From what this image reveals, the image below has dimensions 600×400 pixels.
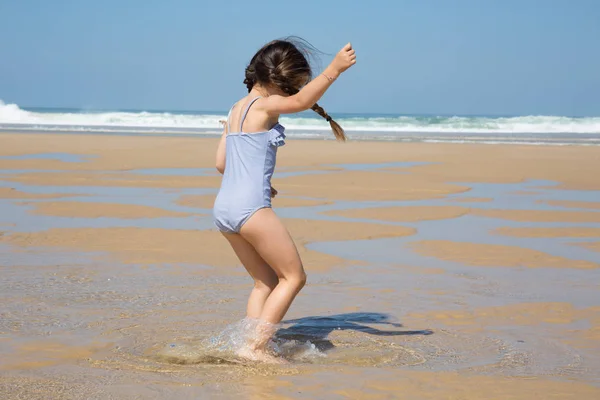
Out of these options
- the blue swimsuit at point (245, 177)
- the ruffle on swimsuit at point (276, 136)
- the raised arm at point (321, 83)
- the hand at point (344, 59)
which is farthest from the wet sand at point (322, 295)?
the hand at point (344, 59)

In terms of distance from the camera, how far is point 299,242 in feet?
24.5

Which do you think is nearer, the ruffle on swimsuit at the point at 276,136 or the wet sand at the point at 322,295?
the wet sand at the point at 322,295

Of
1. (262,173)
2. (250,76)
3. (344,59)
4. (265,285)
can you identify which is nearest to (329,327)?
(265,285)

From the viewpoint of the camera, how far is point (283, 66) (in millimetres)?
3928

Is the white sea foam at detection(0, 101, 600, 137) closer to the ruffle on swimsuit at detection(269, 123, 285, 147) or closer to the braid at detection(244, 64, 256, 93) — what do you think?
the braid at detection(244, 64, 256, 93)

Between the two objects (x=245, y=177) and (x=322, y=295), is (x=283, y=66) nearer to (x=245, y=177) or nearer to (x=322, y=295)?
(x=245, y=177)

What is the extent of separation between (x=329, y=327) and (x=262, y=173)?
4.11 feet

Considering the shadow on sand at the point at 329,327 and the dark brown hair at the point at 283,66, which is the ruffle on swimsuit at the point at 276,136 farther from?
the shadow on sand at the point at 329,327

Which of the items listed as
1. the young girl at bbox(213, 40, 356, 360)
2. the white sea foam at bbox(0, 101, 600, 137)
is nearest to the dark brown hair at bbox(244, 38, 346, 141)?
the young girl at bbox(213, 40, 356, 360)

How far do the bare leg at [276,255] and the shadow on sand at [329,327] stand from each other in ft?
1.59

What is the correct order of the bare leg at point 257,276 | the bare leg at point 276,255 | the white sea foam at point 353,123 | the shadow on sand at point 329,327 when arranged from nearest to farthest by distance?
the bare leg at point 276,255 → the bare leg at point 257,276 → the shadow on sand at point 329,327 → the white sea foam at point 353,123

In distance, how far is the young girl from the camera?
3877 mm

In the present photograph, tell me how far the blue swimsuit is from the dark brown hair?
129 millimetres

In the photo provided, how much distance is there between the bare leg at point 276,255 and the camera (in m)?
3.87
